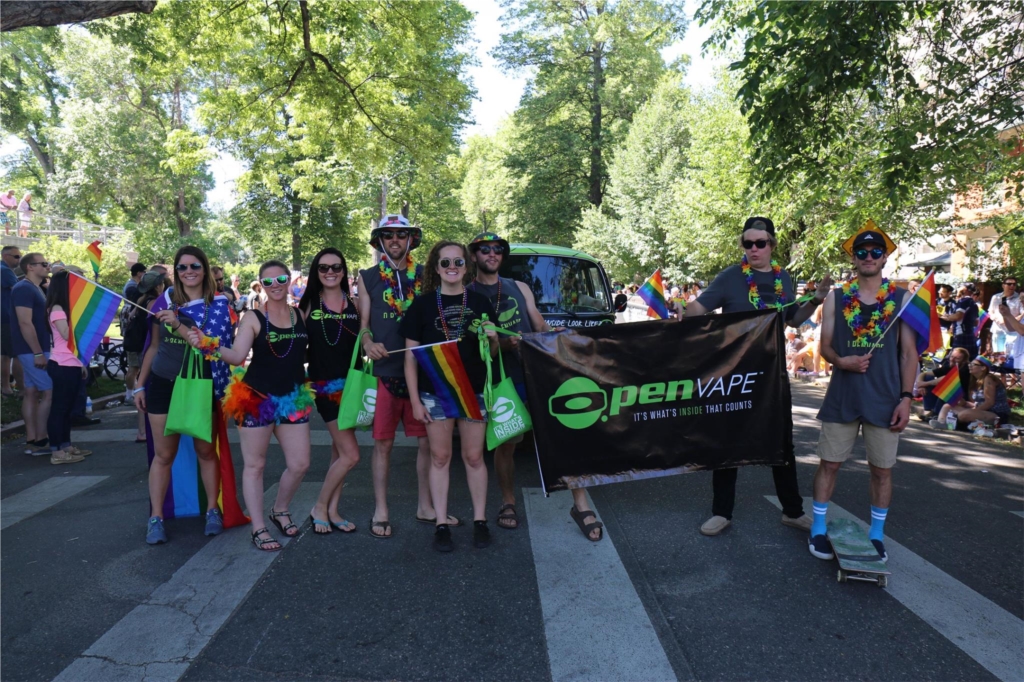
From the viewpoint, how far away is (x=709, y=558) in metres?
4.38

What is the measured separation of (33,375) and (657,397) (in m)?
6.62

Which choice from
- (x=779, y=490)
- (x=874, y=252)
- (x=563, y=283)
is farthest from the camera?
(x=563, y=283)

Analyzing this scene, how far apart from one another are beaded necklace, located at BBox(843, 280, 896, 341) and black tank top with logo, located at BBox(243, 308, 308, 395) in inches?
146

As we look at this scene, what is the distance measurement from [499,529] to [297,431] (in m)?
1.63

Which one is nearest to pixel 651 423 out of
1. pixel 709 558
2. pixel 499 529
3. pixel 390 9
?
pixel 709 558

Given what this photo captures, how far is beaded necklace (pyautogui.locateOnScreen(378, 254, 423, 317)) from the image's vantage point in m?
4.80

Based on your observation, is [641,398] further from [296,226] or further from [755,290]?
[296,226]

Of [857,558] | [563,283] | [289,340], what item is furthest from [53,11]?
[857,558]

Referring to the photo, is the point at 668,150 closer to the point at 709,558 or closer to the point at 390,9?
the point at 390,9

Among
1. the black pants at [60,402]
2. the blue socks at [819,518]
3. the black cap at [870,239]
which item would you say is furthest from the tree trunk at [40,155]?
the blue socks at [819,518]

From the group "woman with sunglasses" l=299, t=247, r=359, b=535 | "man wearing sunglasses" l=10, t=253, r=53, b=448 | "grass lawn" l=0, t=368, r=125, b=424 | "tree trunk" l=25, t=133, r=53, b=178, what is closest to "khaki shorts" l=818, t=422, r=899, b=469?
"woman with sunglasses" l=299, t=247, r=359, b=535

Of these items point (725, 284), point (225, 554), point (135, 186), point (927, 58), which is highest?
point (135, 186)

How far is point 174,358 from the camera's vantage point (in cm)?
467

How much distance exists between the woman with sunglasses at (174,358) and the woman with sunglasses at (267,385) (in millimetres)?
176
